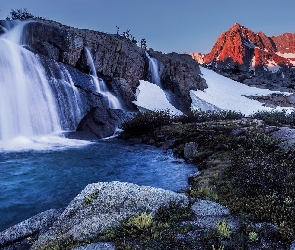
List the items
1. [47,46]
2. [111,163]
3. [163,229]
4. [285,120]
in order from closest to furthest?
[163,229] → [111,163] → [285,120] → [47,46]

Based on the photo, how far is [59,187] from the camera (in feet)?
44.9

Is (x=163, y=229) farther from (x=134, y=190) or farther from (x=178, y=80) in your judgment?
(x=178, y=80)

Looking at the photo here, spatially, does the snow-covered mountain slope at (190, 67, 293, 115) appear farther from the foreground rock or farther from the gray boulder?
the gray boulder

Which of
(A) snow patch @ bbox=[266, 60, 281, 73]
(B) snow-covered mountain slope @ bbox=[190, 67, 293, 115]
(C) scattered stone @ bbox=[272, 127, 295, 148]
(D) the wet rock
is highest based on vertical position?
(A) snow patch @ bbox=[266, 60, 281, 73]

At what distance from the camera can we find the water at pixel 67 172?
1212 centimetres

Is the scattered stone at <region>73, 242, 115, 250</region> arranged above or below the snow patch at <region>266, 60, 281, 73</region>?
below

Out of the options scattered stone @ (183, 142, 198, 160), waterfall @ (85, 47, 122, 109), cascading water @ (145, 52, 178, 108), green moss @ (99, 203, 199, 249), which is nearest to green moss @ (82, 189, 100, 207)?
green moss @ (99, 203, 199, 249)

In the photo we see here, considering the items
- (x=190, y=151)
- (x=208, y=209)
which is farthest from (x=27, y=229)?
(x=190, y=151)

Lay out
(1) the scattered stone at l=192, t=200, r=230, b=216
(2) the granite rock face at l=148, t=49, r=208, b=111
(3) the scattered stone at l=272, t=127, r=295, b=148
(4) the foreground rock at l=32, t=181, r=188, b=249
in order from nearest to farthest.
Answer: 1. (4) the foreground rock at l=32, t=181, r=188, b=249
2. (1) the scattered stone at l=192, t=200, r=230, b=216
3. (3) the scattered stone at l=272, t=127, r=295, b=148
4. (2) the granite rock face at l=148, t=49, r=208, b=111

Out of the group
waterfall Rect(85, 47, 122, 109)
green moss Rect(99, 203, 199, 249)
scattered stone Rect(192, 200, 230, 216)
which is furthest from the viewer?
waterfall Rect(85, 47, 122, 109)

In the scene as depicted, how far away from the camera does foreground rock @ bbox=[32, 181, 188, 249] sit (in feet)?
25.8

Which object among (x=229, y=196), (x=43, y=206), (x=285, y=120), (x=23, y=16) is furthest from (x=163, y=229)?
(x=23, y=16)

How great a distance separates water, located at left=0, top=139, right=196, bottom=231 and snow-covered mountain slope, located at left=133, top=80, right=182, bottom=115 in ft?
60.6

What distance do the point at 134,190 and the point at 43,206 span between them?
14.2ft
